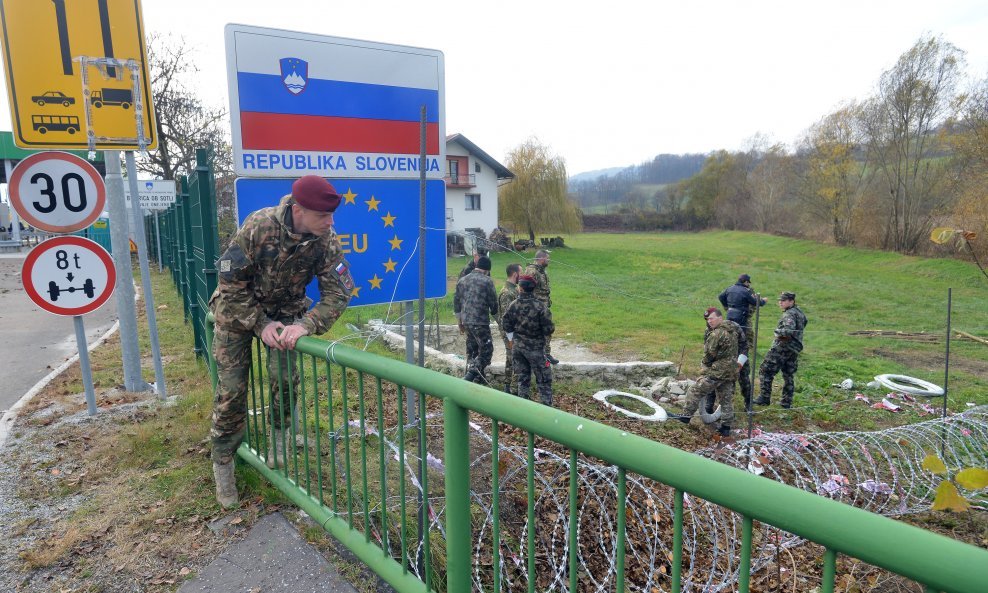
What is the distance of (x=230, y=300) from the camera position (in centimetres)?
302

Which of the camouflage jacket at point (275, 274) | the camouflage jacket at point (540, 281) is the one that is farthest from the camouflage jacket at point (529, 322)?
the camouflage jacket at point (275, 274)

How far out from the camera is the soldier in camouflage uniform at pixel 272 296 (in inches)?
114

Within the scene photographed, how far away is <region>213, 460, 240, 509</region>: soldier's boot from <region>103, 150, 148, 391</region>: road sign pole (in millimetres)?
2602

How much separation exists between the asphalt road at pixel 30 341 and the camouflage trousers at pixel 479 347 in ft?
16.7

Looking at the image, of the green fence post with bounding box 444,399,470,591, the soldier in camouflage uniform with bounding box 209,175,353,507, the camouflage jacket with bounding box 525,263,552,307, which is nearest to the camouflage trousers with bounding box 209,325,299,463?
the soldier in camouflage uniform with bounding box 209,175,353,507

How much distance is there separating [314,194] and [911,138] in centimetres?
3261

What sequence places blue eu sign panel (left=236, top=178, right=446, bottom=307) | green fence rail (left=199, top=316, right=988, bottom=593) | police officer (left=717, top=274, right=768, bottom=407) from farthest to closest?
police officer (left=717, top=274, right=768, bottom=407), blue eu sign panel (left=236, top=178, right=446, bottom=307), green fence rail (left=199, top=316, right=988, bottom=593)

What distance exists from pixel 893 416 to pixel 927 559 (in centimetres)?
850

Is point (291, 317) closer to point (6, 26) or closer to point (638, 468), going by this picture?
point (638, 468)

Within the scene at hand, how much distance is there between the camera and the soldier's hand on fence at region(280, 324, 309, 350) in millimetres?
2785

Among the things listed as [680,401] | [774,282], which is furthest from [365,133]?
[774,282]

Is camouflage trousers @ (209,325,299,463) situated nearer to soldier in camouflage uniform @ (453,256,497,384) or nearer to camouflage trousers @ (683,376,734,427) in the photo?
soldier in camouflage uniform @ (453,256,497,384)

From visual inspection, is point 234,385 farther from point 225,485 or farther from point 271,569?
point 271,569

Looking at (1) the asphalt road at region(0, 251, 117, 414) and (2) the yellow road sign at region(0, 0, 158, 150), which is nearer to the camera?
(2) the yellow road sign at region(0, 0, 158, 150)
